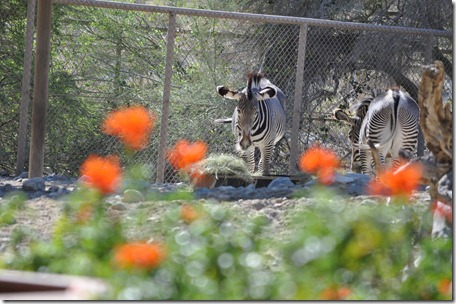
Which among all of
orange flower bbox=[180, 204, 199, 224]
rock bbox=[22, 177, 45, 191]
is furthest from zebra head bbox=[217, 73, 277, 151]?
orange flower bbox=[180, 204, 199, 224]

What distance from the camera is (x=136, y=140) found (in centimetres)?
398

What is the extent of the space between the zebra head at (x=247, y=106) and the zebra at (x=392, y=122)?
135cm

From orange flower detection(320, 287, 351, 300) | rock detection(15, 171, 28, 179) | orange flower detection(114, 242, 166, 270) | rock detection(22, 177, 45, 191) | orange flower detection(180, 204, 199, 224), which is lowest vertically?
rock detection(15, 171, 28, 179)

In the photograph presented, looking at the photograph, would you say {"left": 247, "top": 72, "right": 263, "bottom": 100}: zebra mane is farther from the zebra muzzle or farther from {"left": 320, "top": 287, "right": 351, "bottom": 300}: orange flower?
{"left": 320, "top": 287, "right": 351, "bottom": 300}: orange flower

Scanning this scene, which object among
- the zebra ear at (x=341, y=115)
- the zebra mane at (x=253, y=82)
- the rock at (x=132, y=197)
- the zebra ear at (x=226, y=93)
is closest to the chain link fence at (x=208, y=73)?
the zebra ear at (x=341, y=115)

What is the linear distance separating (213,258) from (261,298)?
0.28 metres

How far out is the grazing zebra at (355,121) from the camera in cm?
1141

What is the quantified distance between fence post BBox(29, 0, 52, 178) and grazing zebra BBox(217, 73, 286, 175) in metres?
2.26

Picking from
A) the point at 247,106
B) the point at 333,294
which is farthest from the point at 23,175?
the point at 333,294

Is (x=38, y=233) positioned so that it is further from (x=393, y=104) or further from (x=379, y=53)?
(x=379, y=53)

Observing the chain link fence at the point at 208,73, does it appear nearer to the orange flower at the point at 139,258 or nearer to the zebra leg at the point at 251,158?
the zebra leg at the point at 251,158

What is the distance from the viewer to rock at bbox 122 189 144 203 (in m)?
6.14

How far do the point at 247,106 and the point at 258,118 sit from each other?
1.49 feet

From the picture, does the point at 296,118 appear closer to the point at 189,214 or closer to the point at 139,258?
the point at 189,214
